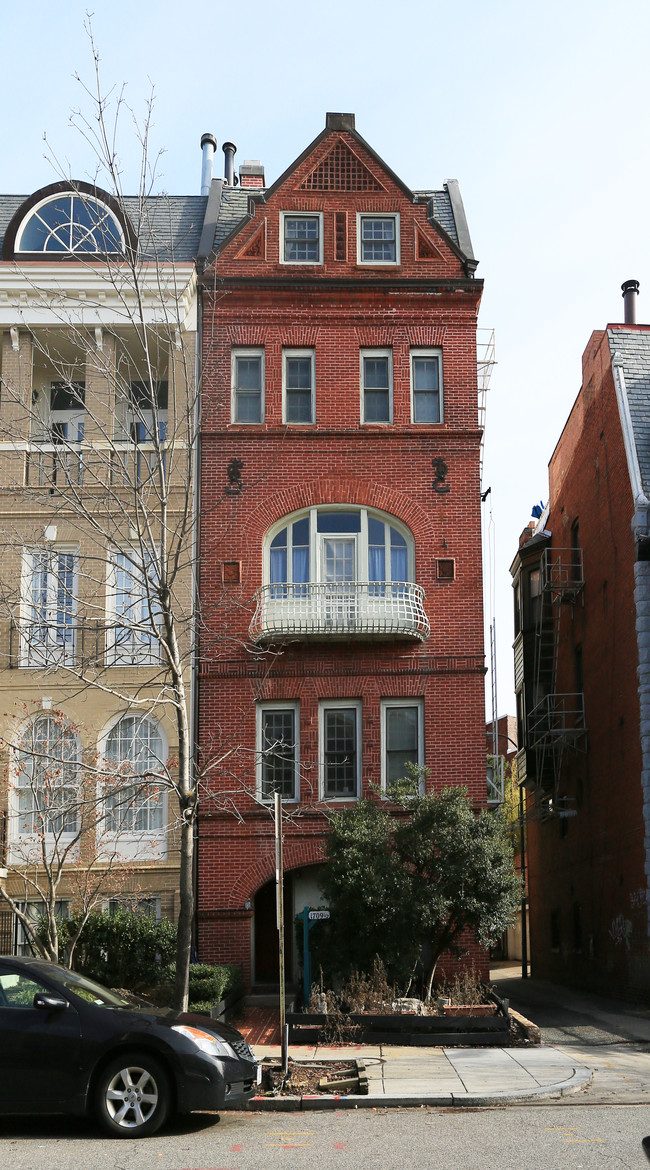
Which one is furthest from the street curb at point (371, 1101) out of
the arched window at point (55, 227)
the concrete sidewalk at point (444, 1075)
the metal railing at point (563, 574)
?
the metal railing at point (563, 574)

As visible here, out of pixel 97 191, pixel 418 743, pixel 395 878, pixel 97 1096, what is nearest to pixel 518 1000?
pixel 418 743

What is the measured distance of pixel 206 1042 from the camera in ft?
32.7

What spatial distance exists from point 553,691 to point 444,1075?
19.4 meters

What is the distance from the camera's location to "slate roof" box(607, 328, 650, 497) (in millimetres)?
23672

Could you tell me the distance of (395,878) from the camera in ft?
57.5

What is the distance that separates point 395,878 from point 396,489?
7.88 metres

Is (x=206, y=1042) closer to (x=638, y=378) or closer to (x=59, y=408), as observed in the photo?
(x=59, y=408)

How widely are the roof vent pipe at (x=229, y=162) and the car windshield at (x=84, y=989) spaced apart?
2270 cm

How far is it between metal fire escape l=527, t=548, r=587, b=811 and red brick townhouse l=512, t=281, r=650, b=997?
0.17 ft

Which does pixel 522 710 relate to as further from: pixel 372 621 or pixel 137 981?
pixel 137 981

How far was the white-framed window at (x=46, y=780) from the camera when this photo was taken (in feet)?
56.9

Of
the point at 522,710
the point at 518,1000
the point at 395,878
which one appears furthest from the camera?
the point at 522,710

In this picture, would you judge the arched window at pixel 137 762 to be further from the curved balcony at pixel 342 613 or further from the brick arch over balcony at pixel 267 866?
the curved balcony at pixel 342 613

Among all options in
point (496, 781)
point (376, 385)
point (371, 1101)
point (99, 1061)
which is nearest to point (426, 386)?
point (376, 385)
